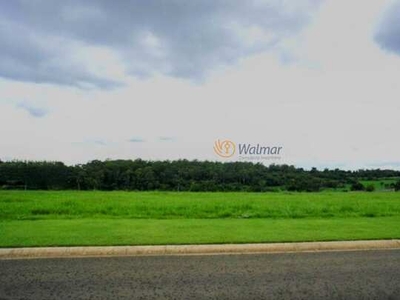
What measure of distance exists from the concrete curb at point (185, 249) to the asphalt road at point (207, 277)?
58 cm

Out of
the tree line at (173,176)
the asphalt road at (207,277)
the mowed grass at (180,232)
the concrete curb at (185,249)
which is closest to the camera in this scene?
the asphalt road at (207,277)

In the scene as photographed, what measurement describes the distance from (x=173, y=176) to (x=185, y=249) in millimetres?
55616

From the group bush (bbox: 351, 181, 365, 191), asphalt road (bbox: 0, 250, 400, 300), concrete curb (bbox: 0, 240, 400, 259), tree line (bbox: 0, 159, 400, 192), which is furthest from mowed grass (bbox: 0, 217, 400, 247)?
bush (bbox: 351, 181, 365, 191)

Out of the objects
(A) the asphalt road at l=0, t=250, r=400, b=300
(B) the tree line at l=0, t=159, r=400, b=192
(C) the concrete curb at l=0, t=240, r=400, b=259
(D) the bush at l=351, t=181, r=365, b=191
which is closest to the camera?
(A) the asphalt road at l=0, t=250, r=400, b=300

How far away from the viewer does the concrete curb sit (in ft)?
29.6

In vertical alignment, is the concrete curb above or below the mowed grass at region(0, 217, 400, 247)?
below

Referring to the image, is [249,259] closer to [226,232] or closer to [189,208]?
[226,232]

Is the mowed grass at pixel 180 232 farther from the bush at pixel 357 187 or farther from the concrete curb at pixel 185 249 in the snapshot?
the bush at pixel 357 187

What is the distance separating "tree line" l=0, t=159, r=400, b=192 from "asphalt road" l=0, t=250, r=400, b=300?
41.4 m

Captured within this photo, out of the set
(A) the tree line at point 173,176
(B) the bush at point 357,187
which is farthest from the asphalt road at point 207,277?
(B) the bush at point 357,187

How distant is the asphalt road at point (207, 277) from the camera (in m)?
6.02

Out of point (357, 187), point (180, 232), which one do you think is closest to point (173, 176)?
point (357, 187)

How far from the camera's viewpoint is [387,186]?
63.5 metres

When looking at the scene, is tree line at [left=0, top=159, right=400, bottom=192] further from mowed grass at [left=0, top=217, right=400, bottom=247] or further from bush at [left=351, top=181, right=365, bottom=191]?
mowed grass at [left=0, top=217, right=400, bottom=247]
